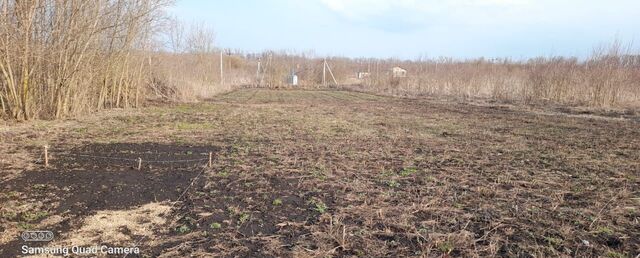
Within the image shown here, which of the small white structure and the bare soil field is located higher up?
the small white structure

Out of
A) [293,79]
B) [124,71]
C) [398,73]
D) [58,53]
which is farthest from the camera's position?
[293,79]

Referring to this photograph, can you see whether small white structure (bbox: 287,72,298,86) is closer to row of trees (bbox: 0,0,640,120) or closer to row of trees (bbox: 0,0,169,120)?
row of trees (bbox: 0,0,640,120)

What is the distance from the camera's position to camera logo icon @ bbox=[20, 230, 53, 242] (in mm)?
3037

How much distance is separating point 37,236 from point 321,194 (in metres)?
2.49

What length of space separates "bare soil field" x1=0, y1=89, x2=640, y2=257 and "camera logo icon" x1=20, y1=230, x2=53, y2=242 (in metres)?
0.07

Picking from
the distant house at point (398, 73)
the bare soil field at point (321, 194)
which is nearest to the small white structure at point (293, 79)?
the distant house at point (398, 73)

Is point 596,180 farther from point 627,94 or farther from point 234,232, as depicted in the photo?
point 627,94

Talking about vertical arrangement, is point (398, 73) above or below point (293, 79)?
above

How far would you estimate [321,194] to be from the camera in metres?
4.37

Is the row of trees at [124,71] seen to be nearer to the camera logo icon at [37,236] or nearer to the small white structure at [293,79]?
the camera logo icon at [37,236]

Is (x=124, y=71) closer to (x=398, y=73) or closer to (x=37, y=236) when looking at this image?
(x=37, y=236)

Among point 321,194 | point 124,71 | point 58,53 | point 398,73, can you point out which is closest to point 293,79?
point 398,73

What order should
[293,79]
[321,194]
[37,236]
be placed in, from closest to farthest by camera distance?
1. [37,236]
2. [321,194]
3. [293,79]

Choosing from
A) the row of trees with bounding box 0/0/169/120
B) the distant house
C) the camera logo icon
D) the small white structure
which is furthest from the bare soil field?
the small white structure
